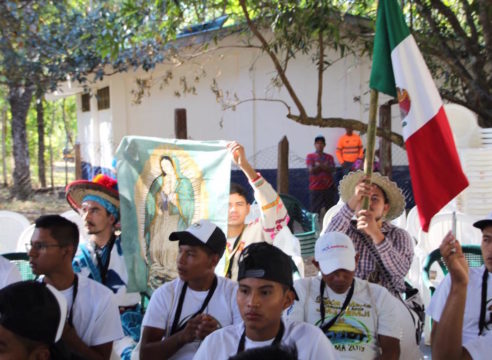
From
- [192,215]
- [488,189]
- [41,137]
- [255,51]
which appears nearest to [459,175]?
[192,215]

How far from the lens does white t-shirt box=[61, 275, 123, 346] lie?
10.7 ft

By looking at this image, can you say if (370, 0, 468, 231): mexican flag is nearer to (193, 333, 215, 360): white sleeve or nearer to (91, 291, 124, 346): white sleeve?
(193, 333, 215, 360): white sleeve

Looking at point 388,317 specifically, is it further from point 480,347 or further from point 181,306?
point 181,306

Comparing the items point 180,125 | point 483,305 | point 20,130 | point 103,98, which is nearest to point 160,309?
point 483,305

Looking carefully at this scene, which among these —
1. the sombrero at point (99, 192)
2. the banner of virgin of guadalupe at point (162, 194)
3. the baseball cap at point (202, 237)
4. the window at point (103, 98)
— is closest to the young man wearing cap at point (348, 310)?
the baseball cap at point (202, 237)

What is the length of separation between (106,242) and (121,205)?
0.89 feet

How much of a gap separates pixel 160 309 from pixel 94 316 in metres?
0.35

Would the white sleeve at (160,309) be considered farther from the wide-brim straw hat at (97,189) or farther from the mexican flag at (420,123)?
the mexican flag at (420,123)

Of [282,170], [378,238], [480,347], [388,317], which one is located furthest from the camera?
[282,170]

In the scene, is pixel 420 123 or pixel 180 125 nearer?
pixel 420 123

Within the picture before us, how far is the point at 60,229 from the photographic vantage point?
3.46 m

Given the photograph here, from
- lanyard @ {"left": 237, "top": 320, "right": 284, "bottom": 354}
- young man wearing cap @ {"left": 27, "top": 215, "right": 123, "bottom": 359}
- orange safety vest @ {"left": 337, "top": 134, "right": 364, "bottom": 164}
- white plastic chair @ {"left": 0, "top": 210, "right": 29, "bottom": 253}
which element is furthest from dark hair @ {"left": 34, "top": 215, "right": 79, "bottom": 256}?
orange safety vest @ {"left": 337, "top": 134, "right": 364, "bottom": 164}

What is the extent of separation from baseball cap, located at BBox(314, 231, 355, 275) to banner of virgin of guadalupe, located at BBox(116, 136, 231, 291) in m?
0.97

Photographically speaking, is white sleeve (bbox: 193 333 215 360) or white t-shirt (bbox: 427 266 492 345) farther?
white t-shirt (bbox: 427 266 492 345)
